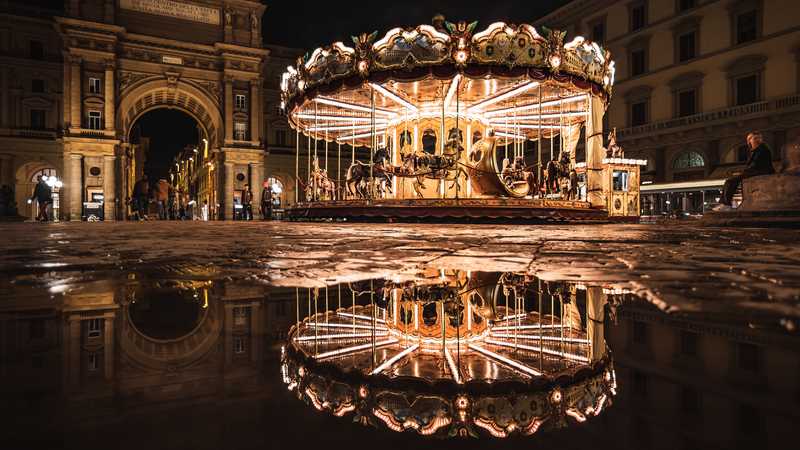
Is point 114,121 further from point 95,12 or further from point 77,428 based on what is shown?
point 77,428

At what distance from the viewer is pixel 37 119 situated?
106 feet

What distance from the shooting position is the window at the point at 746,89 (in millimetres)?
23456

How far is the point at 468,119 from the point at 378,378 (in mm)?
16379

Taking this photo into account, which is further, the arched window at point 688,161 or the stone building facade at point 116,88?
the stone building facade at point 116,88

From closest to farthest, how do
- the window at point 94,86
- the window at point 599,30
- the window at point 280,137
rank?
1. the window at point 94,86
2. the window at point 599,30
3. the window at point 280,137

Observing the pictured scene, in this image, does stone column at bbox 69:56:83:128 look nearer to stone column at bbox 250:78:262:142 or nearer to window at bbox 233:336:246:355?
stone column at bbox 250:78:262:142

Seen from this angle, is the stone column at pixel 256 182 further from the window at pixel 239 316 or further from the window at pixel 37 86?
the window at pixel 239 316

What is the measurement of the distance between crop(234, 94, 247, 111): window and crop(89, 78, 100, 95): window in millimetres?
7615

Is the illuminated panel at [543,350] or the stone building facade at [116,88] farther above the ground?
the stone building facade at [116,88]

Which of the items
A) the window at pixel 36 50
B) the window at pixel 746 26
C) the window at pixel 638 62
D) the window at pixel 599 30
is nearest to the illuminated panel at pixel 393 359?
the window at pixel 746 26

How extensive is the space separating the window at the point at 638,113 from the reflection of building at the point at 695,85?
0.19 feet

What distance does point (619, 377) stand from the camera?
2.38 feet

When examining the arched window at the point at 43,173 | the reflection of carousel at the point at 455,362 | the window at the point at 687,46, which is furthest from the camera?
the arched window at the point at 43,173

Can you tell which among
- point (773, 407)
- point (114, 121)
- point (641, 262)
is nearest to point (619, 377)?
point (773, 407)
